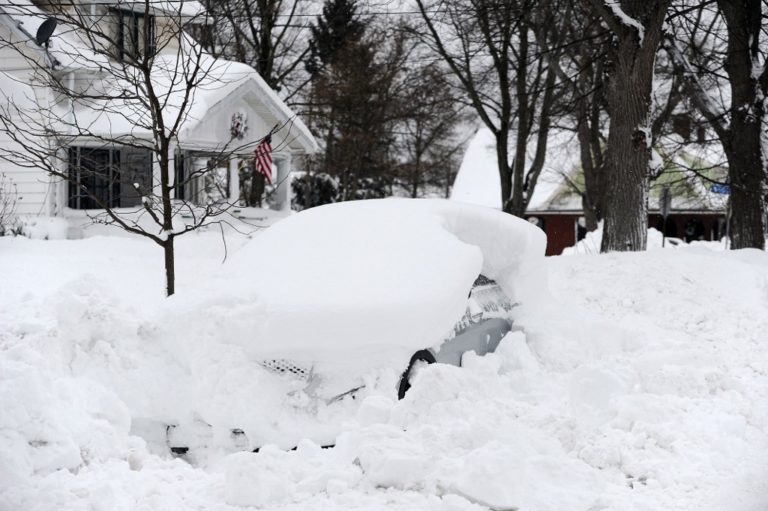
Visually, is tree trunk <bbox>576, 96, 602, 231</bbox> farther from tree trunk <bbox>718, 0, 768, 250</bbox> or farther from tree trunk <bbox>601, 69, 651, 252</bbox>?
tree trunk <bbox>601, 69, 651, 252</bbox>

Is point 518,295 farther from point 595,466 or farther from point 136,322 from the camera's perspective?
point 136,322

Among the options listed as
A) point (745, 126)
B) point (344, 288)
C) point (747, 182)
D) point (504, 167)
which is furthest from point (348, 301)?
point (504, 167)

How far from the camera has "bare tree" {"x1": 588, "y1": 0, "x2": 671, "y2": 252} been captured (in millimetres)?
12352

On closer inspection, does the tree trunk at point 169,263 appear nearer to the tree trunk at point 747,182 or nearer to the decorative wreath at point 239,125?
the tree trunk at point 747,182

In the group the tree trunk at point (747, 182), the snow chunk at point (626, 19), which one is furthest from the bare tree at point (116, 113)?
the tree trunk at point (747, 182)

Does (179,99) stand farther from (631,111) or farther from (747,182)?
(747,182)

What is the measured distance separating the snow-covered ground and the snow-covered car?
0.12 meters

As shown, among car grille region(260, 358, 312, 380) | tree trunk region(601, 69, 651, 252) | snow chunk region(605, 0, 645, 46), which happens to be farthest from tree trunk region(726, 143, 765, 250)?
car grille region(260, 358, 312, 380)

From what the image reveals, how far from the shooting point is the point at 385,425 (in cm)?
438

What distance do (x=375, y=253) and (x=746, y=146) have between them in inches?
446

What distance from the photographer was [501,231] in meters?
7.18

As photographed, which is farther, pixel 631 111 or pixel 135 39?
pixel 631 111

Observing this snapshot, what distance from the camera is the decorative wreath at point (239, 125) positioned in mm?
19836

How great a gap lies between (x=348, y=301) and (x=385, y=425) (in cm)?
110
